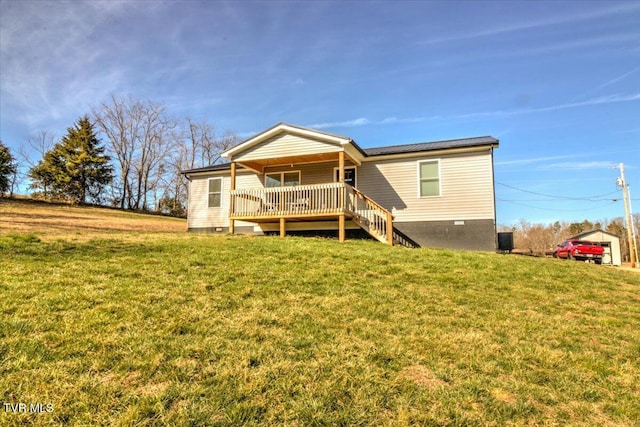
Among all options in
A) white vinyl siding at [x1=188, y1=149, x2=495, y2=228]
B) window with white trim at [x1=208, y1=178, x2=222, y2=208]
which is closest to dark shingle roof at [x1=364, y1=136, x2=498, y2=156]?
white vinyl siding at [x1=188, y1=149, x2=495, y2=228]

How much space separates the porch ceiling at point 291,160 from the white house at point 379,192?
4cm

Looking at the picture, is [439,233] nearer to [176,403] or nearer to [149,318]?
[149,318]

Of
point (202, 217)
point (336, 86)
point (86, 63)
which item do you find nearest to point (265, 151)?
point (202, 217)

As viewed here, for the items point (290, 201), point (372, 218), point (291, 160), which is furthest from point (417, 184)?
point (291, 160)

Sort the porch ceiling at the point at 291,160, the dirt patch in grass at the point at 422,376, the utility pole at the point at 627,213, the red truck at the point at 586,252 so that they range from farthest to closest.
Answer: the utility pole at the point at 627,213
the red truck at the point at 586,252
the porch ceiling at the point at 291,160
the dirt patch in grass at the point at 422,376

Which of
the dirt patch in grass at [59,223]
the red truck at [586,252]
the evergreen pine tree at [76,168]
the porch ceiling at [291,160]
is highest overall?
the evergreen pine tree at [76,168]

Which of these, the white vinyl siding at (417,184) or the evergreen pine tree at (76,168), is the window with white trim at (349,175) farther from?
the evergreen pine tree at (76,168)

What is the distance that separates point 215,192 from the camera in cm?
1639

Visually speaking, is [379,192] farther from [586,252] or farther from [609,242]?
[609,242]

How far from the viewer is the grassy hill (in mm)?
2582

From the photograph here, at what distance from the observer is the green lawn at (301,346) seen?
8.46ft

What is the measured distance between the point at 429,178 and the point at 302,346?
1081cm

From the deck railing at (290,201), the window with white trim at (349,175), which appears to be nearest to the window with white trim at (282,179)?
the window with white trim at (349,175)

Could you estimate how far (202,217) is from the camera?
1638 centimetres
